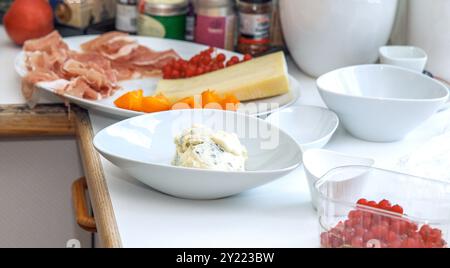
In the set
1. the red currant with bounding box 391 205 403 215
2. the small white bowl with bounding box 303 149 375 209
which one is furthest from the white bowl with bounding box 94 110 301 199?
the red currant with bounding box 391 205 403 215

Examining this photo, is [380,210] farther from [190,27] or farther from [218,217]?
[190,27]

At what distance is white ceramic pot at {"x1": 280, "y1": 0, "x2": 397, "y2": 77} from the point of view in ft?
4.43

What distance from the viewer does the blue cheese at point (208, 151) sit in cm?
94

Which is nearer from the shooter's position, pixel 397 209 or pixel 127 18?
pixel 397 209

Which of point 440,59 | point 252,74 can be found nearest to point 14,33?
point 252,74

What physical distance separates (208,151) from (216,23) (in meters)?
0.64

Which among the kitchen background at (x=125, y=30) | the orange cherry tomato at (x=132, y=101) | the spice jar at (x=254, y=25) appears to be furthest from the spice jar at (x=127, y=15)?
the orange cherry tomato at (x=132, y=101)

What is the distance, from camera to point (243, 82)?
1277 millimetres

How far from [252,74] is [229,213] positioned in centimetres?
40

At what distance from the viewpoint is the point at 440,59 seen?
4.47 ft

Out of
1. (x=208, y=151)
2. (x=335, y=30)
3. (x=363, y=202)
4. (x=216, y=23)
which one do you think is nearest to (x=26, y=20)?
(x=216, y=23)

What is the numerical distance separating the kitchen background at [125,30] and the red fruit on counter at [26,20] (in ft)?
0.19

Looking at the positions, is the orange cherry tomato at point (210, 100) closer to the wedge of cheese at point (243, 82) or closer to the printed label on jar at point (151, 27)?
the wedge of cheese at point (243, 82)
